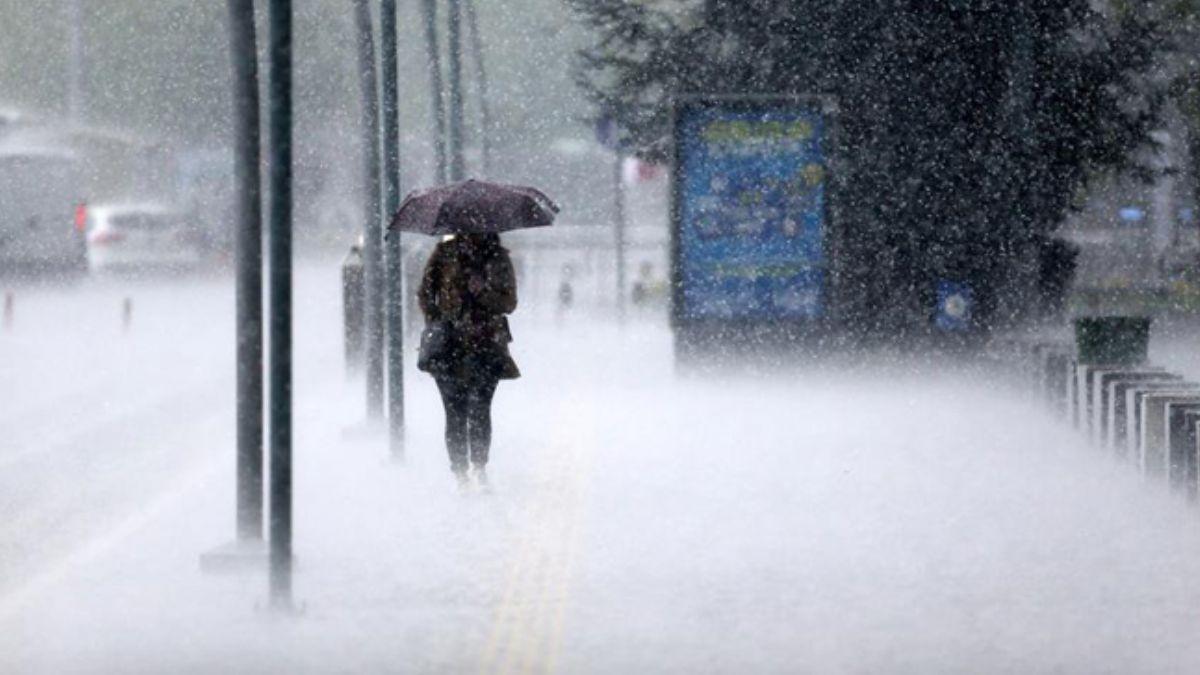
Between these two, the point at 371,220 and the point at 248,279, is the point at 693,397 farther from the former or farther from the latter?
the point at 248,279

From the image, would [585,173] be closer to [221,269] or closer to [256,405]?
[221,269]

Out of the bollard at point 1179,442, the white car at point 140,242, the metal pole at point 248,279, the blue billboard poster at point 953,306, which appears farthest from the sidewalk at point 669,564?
the white car at point 140,242

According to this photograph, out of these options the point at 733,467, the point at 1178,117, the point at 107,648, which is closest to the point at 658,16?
the point at 1178,117

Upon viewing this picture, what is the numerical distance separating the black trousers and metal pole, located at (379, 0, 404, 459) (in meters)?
1.76

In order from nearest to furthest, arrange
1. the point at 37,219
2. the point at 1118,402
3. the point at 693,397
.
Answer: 1. the point at 1118,402
2. the point at 693,397
3. the point at 37,219

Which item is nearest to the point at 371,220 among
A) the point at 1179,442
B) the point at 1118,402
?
the point at 1118,402

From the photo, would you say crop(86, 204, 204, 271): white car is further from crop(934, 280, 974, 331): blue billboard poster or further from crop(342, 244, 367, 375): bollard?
crop(934, 280, 974, 331): blue billboard poster

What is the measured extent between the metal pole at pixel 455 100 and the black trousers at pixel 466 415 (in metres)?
13.5

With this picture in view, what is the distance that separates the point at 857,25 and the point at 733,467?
10.1m

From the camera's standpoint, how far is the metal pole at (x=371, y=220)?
1836 cm

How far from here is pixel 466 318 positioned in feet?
48.0

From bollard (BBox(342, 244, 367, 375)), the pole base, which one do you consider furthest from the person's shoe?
bollard (BBox(342, 244, 367, 375))

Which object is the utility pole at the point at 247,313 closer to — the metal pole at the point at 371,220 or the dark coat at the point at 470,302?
the dark coat at the point at 470,302

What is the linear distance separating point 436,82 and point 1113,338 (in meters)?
12.0
